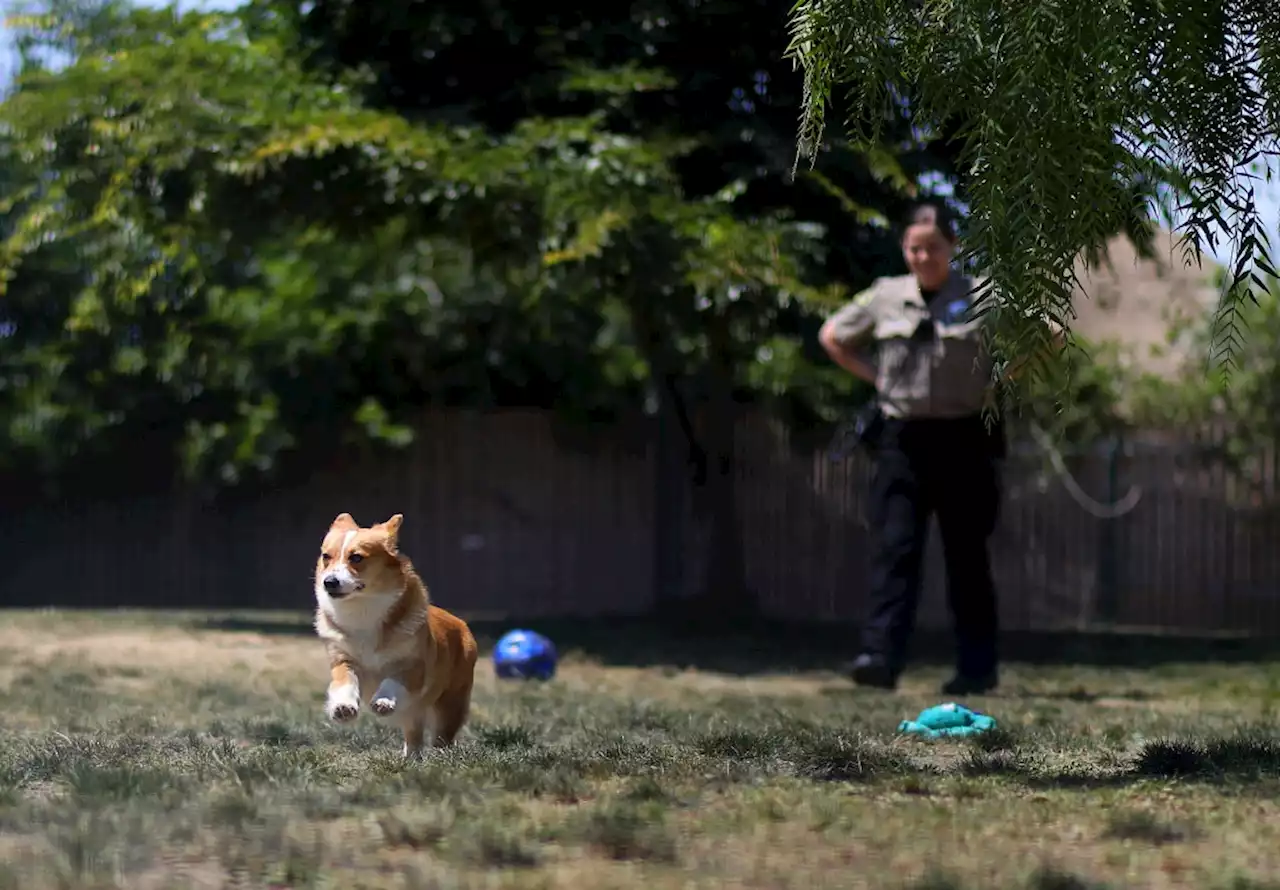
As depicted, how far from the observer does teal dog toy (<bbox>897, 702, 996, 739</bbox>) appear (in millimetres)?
6148

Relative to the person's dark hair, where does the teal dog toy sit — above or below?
below

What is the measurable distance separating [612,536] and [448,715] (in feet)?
30.6

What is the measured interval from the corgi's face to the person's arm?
3530 mm

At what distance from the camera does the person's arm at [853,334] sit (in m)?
8.34

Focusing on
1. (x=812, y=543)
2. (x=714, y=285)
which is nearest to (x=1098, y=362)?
(x=812, y=543)

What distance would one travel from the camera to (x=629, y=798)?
14.1 ft

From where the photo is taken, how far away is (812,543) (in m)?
14.3

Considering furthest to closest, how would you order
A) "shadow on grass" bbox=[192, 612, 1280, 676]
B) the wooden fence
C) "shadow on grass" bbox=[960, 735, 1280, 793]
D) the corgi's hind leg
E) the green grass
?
the wooden fence, "shadow on grass" bbox=[192, 612, 1280, 676], the corgi's hind leg, "shadow on grass" bbox=[960, 735, 1280, 793], the green grass

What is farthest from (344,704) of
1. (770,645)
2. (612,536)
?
(612,536)

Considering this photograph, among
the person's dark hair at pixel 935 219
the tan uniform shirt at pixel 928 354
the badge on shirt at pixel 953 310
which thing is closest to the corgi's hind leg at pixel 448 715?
the tan uniform shirt at pixel 928 354

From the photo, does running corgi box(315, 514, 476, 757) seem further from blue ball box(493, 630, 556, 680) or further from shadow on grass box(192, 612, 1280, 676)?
shadow on grass box(192, 612, 1280, 676)

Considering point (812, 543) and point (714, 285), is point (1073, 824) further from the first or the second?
point (812, 543)

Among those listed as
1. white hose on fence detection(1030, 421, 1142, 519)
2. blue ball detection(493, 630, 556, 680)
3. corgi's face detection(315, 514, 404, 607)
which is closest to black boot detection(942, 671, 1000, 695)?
Result: blue ball detection(493, 630, 556, 680)

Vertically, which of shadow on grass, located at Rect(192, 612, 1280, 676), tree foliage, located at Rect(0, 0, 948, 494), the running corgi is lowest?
shadow on grass, located at Rect(192, 612, 1280, 676)
